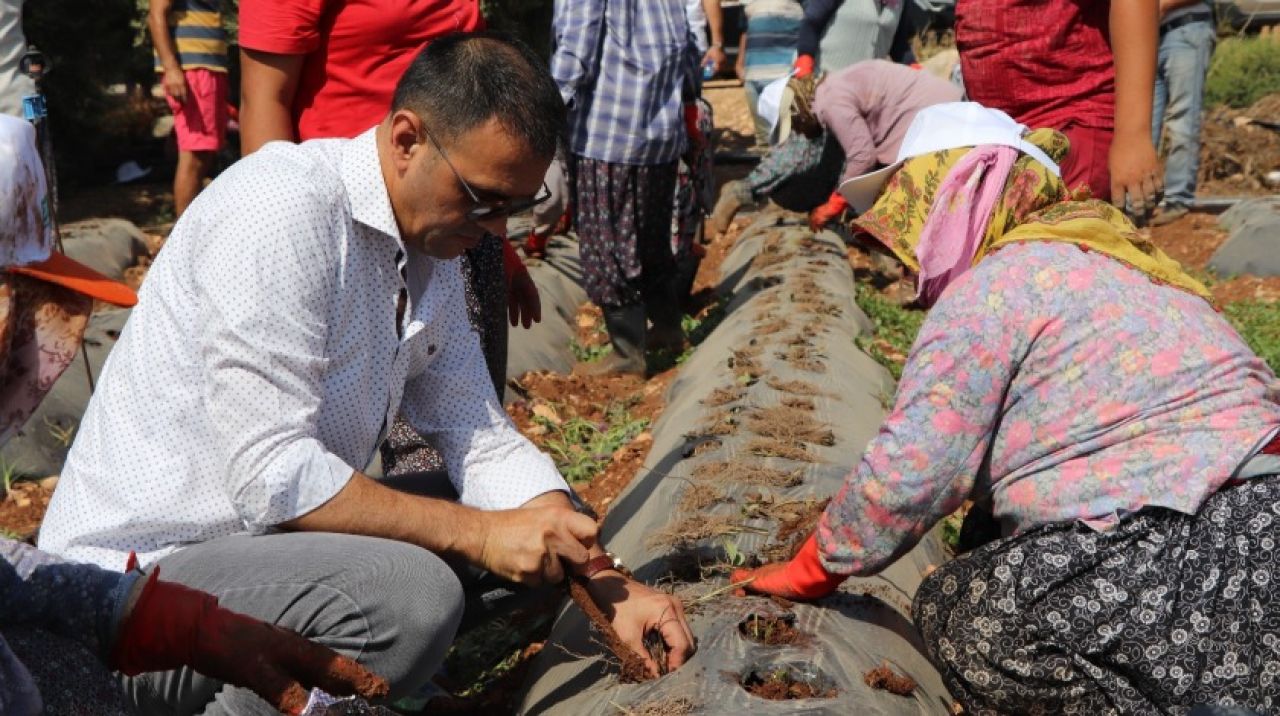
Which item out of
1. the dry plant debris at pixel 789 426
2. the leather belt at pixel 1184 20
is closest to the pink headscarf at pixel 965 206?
the dry plant debris at pixel 789 426

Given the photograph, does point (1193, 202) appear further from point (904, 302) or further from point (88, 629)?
point (88, 629)

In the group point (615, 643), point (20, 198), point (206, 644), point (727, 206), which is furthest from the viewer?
point (727, 206)

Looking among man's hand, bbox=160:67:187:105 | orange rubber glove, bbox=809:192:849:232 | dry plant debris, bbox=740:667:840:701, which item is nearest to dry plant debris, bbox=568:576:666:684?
dry plant debris, bbox=740:667:840:701

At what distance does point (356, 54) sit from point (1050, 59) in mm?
2043

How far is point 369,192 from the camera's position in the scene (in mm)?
2451

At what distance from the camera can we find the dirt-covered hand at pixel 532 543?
7.98ft

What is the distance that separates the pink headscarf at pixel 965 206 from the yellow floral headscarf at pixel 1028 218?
18 millimetres

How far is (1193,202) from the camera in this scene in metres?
8.52

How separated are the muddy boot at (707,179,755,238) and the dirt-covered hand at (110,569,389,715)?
8.14m

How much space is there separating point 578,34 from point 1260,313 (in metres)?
3.55

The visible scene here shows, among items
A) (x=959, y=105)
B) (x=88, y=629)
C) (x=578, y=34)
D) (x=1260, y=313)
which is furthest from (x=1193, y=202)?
(x=88, y=629)

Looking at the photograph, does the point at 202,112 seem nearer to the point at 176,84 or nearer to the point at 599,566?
the point at 176,84

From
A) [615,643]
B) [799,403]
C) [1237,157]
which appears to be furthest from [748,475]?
[1237,157]

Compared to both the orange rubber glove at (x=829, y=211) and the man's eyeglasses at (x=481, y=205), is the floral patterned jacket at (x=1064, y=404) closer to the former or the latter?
the man's eyeglasses at (x=481, y=205)
